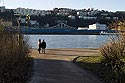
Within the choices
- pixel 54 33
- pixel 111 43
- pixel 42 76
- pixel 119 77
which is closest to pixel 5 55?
pixel 42 76

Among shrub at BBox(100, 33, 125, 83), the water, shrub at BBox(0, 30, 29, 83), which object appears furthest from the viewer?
the water

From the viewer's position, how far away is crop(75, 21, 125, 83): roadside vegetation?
16.6 meters

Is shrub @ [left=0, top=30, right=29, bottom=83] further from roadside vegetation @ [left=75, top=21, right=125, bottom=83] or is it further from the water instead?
the water

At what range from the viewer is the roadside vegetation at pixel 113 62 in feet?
54.4

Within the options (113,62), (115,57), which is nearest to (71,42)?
(115,57)

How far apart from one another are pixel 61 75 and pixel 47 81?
6.83 feet

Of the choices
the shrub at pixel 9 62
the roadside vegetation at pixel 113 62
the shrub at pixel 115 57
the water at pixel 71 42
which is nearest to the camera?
the shrub at pixel 9 62

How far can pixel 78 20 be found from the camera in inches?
4855

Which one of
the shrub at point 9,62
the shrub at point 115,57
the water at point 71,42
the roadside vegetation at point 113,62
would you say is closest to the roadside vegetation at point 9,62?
the shrub at point 9,62

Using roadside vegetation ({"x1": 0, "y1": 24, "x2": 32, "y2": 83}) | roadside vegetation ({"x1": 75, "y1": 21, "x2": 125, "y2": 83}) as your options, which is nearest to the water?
roadside vegetation ({"x1": 75, "y1": 21, "x2": 125, "y2": 83})

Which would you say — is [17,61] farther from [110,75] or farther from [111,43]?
[111,43]

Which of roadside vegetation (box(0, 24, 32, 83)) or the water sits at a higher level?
roadside vegetation (box(0, 24, 32, 83))

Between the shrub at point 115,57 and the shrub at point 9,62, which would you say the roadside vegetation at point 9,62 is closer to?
the shrub at point 9,62

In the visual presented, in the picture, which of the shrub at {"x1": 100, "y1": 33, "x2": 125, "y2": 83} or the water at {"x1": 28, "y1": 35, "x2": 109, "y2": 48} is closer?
the shrub at {"x1": 100, "y1": 33, "x2": 125, "y2": 83}
